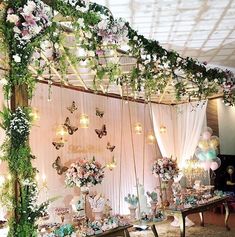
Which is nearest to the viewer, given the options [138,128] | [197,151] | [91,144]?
[91,144]

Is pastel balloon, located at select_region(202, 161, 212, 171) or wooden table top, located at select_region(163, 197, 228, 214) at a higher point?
pastel balloon, located at select_region(202, 161, 212, 171)


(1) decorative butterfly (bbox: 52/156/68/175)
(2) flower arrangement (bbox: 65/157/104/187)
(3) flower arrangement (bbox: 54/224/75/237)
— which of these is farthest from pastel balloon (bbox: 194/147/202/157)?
(3) flower arrangement (bbox: 54/224/75/237)

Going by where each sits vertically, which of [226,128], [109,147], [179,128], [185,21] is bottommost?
[109,147]

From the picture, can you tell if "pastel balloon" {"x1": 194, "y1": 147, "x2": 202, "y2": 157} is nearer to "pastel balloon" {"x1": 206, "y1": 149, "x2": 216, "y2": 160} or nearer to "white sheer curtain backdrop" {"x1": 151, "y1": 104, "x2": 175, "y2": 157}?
"pastel balloon" {"x1": 206, "y1": 149, "x2": 216, "y2": 160}

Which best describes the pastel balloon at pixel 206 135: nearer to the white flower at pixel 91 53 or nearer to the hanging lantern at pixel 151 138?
the hanging lantern at pixel 151 138

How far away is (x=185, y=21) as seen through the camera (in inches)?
222

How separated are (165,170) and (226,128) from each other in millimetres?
5329

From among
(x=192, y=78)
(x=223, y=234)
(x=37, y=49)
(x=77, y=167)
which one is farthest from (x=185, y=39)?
(x=37, y=49)

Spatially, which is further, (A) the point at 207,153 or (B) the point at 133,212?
(A) the point at 207,153

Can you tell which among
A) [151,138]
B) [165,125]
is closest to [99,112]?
[151,138]

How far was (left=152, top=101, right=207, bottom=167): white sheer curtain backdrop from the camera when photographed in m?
9.19

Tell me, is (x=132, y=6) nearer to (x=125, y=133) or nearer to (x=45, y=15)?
(x=45, y=15)

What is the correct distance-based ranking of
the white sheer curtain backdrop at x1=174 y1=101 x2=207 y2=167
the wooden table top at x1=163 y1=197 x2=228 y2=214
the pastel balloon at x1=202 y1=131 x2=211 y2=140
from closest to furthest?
the wooden table top at x1=163 y1=197 x2=228 y2=214, the white sheer curtain backdrop at x1=174 y1=101 x2=207 y2=167, the pastel balloon at x1=202 y1=131 x2=211 y2=140

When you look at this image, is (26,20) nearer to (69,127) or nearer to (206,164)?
(69,127)
